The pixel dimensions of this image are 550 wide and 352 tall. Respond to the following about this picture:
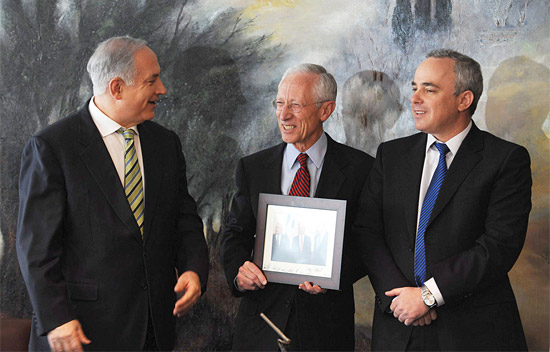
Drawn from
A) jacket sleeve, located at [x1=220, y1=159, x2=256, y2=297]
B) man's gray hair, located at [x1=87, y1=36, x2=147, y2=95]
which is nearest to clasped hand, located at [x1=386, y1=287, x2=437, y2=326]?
jacket sleeve, located at [x1=220, y1=159, x2=256, y2=297]

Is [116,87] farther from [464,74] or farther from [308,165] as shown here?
[464,74]

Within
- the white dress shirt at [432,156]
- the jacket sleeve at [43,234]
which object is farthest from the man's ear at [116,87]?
the white dress shirt at [432,156]

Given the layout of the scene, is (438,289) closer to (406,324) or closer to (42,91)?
(406,324)

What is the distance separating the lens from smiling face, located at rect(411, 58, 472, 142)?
3207 mm

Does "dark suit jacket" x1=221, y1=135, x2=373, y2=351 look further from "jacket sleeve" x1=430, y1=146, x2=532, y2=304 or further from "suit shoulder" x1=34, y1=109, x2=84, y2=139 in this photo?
"suit shoulder" x1=34, y1=109, x2=84, y2=139

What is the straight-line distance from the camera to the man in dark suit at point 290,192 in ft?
10.9

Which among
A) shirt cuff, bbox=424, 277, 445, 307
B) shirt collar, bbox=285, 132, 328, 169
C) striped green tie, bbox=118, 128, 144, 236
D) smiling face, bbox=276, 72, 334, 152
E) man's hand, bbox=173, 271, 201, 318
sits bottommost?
man's hand, bbox=173, 271, 201, 318

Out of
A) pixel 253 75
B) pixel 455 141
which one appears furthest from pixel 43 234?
pixel 253 75

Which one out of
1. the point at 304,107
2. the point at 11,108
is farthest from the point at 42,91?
the point at 304,107

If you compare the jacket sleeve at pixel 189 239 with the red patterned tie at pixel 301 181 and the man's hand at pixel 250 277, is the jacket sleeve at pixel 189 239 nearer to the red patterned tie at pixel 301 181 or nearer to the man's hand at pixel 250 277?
the man's hand at pixel 250 277

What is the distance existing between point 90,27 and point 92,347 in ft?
10.1

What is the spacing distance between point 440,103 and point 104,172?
172 cm

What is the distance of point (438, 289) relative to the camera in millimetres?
2939

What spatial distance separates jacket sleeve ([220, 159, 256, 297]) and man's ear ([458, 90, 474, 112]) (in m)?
1.24
